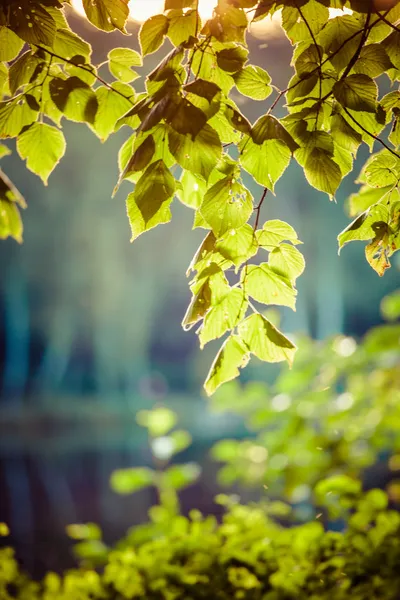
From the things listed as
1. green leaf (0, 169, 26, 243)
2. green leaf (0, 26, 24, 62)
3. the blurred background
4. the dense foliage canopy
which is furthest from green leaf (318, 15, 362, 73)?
the blurred background

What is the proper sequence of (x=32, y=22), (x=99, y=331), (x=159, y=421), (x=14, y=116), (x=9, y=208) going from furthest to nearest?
1. (x=99, y=331)
2. (x=159, y=421)
3. (x=9, y=208)
4. (x=14, y=116)
5. (x=32, y=22)

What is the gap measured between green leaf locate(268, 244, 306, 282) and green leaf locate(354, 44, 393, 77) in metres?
0.26

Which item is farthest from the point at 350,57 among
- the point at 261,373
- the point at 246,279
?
the point at 261,373

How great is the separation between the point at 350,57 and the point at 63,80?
42 centimetres

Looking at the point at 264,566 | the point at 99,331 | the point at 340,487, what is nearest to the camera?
the point at 264,566

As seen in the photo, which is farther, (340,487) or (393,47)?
(340,487)

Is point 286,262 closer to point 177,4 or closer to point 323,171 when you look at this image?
point 323,171

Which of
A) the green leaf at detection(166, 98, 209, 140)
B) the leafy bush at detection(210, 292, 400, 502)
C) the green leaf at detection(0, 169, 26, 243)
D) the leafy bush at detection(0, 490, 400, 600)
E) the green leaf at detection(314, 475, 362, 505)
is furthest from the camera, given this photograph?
the leafy bush at detection(210, 292, 400, 502)

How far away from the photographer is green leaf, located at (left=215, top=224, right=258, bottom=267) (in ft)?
2.16

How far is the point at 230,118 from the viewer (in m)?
0.62

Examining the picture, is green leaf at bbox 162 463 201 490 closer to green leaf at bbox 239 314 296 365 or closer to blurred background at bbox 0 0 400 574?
green leaf at bbox 239 314 296 365

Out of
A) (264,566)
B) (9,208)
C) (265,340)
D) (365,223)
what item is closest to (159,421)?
(264,566)

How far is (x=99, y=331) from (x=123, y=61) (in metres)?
12.6

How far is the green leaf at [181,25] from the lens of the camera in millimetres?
642
